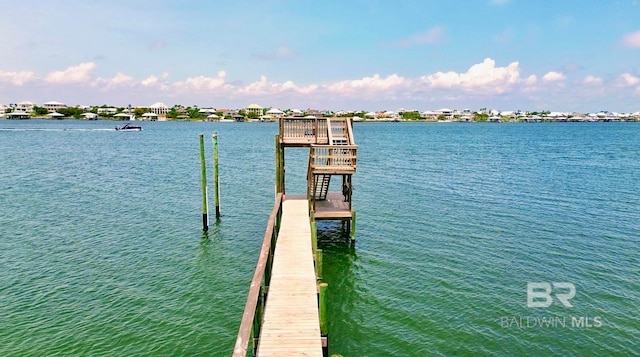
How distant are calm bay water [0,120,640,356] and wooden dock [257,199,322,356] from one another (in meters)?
1.94

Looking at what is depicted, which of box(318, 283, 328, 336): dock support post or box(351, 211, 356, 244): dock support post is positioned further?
box(351, 211, 356, 244): dock support post

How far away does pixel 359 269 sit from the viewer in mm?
17141

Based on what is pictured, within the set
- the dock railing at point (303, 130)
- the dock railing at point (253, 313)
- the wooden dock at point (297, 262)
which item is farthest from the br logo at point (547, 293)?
the dock railing at point (303, 130)

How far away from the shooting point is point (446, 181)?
124 feet

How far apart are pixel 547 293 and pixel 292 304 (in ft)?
33.0

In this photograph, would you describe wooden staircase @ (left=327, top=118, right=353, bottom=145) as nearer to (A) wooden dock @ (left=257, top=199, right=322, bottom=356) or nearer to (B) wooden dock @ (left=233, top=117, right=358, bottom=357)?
(B) wooden dock @ (left=233, top=117, right=358, bottom=357)

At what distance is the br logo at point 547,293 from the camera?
14430 mm

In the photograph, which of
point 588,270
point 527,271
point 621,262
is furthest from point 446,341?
point 621,262

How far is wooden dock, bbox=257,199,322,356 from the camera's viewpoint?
887cm

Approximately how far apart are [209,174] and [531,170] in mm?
35008

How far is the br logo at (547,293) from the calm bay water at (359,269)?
0.31 metres

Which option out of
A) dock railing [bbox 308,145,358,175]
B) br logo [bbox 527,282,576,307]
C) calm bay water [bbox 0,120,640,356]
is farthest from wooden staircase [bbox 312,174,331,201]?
br logo [bbox 527,282,576,307]

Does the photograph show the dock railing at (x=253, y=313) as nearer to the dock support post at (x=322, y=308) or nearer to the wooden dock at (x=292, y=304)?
the wooden dock at (x=292, y=304)

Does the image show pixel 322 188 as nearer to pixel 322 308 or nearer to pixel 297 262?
pixel 297 262
